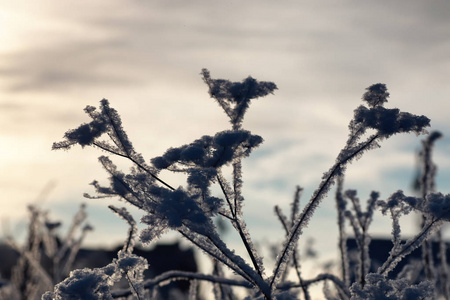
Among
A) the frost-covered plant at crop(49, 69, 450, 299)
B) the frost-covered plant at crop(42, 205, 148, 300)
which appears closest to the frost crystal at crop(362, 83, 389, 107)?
the frost-covered plant at crop(49, 69, 450, 299)

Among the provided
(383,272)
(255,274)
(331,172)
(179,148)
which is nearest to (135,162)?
(179,148)

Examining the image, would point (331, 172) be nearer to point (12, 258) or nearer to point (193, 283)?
point (193, 283)

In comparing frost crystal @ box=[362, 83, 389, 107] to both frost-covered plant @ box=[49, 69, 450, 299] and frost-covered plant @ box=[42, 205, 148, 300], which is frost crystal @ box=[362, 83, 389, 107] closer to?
frost-covered plant @ box=[49, 69, 450, 299]

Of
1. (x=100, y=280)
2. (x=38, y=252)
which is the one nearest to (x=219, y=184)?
(x=100, y=280)

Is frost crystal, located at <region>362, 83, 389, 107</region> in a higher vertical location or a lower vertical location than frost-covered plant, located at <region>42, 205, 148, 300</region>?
higher

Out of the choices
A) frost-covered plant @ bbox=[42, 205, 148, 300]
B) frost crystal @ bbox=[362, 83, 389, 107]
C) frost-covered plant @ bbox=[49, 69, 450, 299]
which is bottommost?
frost-covered plant @ bbox=[42, 205, 148, 300]

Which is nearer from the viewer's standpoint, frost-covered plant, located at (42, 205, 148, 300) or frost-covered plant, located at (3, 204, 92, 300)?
frost-covered plant, located at (42, 205, 148, 300)

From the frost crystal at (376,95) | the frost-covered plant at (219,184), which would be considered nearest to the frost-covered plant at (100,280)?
the frost-covered plant at (219,184)

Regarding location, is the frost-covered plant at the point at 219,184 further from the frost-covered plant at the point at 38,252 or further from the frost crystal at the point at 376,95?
the frost-covered plant at the point at 38,252

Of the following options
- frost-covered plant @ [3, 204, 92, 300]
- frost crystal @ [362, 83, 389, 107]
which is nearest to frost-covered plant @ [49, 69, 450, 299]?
frost crystal @ [362, 83, 389, 107]
